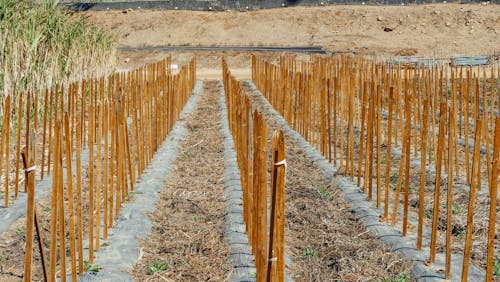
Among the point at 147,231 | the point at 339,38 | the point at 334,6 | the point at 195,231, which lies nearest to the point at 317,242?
the point at 195,231

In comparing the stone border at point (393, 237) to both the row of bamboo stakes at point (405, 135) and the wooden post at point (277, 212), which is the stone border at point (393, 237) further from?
the wooden post at point (277, 212)

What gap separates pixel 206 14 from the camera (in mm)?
35125

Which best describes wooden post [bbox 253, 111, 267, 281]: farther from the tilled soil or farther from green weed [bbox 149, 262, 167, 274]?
green weed [bbox 149, 262, 167, 274]

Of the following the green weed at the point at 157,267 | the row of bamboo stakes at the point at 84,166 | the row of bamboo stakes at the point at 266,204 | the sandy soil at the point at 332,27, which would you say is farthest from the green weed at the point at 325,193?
the sandy soil at the point at 332,27

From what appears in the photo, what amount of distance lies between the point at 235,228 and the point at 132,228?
27.3 inches

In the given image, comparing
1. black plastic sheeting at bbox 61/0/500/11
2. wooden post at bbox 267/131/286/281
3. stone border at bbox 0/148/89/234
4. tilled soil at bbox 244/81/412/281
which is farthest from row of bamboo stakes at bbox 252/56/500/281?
black plastic sheeting at bbox 61/0/500/11

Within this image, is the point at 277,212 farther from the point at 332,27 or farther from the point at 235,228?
the point at 332,27

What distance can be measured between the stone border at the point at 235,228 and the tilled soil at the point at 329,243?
27cm

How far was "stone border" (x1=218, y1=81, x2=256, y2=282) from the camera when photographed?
3.77 m

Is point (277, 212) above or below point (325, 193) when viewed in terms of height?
above

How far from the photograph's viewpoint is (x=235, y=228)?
4.49 m

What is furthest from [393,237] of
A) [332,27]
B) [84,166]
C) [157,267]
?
[332,27]

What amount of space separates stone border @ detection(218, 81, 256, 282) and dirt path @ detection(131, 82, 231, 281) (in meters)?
0.05

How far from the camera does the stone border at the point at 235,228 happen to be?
3.77 meters
